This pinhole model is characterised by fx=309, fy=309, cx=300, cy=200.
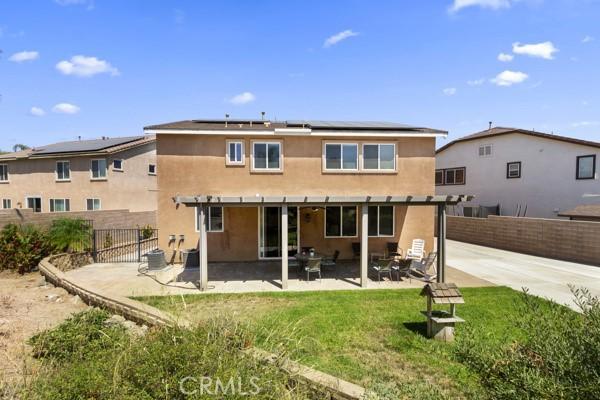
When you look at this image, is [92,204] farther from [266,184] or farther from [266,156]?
[266,156]

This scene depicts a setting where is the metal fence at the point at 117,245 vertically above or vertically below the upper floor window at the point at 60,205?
below

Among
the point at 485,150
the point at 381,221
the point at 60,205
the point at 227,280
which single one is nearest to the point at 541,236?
the point at 381,221

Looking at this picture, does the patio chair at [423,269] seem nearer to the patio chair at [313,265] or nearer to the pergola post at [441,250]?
the pergola post at [441,250]

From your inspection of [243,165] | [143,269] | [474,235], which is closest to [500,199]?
[474,235]

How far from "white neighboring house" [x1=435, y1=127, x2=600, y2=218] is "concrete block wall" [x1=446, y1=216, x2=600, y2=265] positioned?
390 cm

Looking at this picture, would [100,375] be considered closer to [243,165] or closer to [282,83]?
[243,165]

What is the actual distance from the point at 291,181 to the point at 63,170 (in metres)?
19.6

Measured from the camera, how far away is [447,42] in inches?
490

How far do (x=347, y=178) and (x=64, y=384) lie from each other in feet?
38.7

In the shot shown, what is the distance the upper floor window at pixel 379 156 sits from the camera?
14.1 metres

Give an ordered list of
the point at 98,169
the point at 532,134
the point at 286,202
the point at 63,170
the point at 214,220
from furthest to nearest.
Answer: the point at 63,170
the point at 98,169
the point at 532,134
the point at 214,220
the point at 286,202

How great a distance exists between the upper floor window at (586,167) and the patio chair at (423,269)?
1399 centimetres

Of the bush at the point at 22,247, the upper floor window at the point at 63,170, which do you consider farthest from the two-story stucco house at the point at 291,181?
the upper floor window at the point at 63,170

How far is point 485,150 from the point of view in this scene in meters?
23.5
